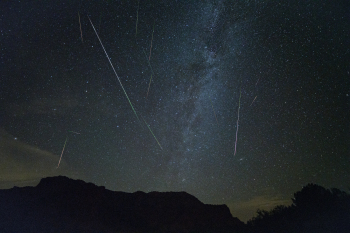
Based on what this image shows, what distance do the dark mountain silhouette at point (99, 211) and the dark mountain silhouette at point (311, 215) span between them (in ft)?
13.9

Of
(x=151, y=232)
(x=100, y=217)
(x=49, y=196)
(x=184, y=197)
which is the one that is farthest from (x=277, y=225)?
(x=49, y=196)

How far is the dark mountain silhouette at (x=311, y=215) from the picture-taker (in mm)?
19812

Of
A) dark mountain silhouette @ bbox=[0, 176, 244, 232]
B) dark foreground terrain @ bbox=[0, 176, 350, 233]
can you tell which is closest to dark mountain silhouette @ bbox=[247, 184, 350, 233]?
dark foreground terrain @ bbox=[0, 176, 350, 233]

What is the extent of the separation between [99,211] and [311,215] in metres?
24.1

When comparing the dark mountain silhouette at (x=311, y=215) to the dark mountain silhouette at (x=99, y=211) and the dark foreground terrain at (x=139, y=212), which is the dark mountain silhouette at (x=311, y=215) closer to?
the dark foreground terrain at (x=139, y=212)

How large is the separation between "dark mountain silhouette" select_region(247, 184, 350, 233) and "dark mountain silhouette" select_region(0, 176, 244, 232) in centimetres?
425

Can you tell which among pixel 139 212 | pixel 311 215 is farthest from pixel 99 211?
pixel 311 215

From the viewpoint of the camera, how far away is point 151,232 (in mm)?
26344

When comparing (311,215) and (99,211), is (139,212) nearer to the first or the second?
(99,211)

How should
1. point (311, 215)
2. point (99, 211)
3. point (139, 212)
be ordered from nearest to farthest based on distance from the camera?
1. point (311, 215)
2. point (99, 211)
3. point (139, 212)

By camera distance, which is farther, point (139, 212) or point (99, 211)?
point (139, 212)

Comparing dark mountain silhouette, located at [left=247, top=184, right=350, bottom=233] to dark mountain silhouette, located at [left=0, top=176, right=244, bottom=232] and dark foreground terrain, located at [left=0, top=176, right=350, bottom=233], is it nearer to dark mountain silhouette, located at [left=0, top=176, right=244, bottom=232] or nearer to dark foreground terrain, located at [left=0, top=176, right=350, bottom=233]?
dark foreground terrain, located at [left=0, top=176, right=350, bottom=233]


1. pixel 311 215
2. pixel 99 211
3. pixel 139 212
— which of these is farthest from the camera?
pixel 139 212

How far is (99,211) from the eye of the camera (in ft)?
98.4
